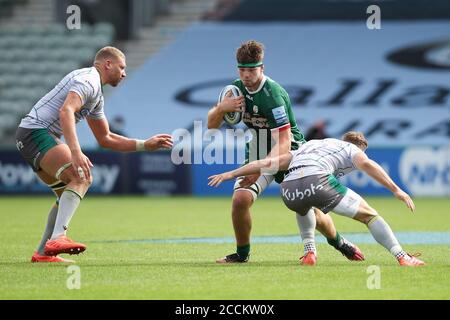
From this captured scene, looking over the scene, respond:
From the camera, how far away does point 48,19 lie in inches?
1347

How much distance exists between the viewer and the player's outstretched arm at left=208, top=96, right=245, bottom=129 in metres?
9.92

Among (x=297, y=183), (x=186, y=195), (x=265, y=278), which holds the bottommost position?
(x=186, y=195)

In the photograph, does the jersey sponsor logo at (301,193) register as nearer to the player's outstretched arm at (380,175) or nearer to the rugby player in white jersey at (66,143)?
the player's outstretched arm at (380,175)

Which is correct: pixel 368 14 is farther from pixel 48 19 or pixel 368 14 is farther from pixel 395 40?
pixel 48 19

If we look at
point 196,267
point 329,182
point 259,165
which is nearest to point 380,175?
point 329,182

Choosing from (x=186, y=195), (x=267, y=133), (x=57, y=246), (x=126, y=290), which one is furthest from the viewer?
(x=186, y=195)

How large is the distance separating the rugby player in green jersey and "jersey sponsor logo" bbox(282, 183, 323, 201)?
1.36 feet

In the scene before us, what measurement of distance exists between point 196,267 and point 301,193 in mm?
1283

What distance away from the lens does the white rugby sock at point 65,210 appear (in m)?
9.95

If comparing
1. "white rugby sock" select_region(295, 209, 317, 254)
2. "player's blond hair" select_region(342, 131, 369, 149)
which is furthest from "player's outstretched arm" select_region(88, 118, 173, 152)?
"player's blond hair" select_region(342, 131, 369, 149)

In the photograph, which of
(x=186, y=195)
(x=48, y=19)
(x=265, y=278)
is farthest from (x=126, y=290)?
(x=48, y=19)

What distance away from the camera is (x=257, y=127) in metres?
10.4

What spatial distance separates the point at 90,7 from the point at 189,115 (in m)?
5.42

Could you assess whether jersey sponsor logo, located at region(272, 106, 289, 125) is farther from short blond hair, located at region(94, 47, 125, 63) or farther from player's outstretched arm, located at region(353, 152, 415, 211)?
short blond hair, located at region(94, 47, 125, 63)
